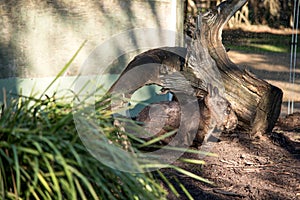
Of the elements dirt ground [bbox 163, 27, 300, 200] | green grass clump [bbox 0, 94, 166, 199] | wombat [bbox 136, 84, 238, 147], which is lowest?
dirt ground [bbox 163, 27, 300, 200]

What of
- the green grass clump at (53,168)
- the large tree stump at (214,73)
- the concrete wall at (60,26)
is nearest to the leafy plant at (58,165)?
the green grass clump at (53,168)

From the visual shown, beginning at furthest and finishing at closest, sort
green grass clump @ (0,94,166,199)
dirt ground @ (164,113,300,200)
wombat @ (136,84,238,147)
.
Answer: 1. wombat @ (136,84,238,147)
2. dirt ground @ (164,113,300,200)
3. green grass clump @ (0,94,166,199)

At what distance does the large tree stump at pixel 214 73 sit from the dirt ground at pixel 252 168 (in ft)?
0.56

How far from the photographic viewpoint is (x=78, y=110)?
2.00 m

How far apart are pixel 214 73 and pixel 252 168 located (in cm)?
83

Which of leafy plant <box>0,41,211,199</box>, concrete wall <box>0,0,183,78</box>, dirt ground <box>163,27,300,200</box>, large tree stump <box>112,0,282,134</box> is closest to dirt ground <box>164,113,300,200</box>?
dirt ground <box>163,27,300,200</box>

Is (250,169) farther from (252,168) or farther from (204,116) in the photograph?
(204,116)

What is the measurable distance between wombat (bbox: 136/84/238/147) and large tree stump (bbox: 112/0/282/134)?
0.48ft

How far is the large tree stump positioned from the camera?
4.29 meters

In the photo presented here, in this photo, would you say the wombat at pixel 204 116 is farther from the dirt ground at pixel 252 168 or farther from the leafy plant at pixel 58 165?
the leafy plant at pixel 58 165

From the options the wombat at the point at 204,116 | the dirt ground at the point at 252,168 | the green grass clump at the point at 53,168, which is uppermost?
the green grass clump at the point at 53,168

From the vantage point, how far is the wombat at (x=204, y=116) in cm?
418

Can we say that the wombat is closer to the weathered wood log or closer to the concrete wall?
the weathered wood log

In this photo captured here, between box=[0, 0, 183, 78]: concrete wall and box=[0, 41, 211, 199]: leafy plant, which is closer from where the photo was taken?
box=[0, 41, 211, 199]: leafy plant
